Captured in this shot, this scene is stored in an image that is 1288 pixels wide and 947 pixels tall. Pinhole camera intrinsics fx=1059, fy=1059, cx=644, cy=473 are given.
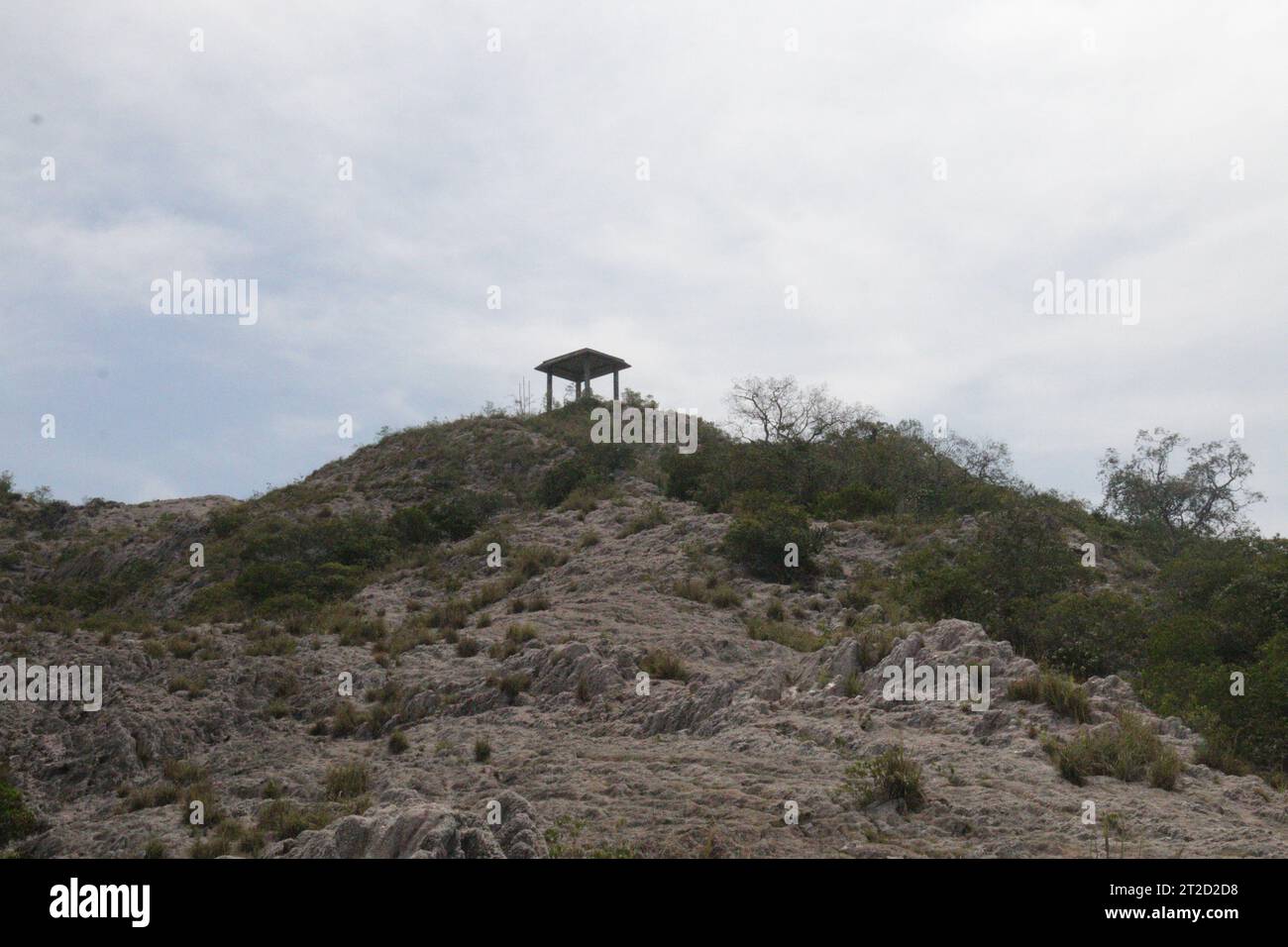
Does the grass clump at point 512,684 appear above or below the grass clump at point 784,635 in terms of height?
below

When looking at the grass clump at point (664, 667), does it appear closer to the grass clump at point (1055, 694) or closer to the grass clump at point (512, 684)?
the grass clump at point (512, 684)

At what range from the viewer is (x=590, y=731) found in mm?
15586

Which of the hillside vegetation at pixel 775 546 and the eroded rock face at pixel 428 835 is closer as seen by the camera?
the eroded rock face at pixel 428 835

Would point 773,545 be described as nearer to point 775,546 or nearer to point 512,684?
point 775,546

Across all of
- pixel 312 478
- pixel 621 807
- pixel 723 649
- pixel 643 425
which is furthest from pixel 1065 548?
pixel 312 478

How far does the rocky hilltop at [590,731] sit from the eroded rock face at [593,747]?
5 centimetres

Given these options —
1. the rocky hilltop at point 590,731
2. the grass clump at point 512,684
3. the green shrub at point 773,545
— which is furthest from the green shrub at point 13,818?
the green shrub at point 773,545

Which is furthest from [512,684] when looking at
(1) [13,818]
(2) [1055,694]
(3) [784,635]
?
(2) [1055,694]

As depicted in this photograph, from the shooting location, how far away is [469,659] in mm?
19719

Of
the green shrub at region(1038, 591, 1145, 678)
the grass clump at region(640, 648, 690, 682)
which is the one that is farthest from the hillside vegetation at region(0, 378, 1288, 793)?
the grass clump at region(640, 648, 690, 682)

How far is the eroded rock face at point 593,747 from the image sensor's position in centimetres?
1055

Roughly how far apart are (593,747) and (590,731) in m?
0.97

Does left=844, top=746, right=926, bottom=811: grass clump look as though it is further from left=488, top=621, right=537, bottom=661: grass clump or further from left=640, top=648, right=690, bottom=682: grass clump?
left=488, top=621, right=537, bottom=661: grass clump
